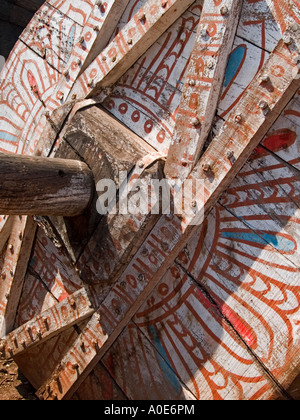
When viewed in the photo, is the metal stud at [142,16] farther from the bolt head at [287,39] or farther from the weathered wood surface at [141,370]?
the weathered wood surface at [141,370]

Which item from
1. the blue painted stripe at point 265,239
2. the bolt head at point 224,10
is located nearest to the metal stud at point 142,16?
the bolt head at point 224,10

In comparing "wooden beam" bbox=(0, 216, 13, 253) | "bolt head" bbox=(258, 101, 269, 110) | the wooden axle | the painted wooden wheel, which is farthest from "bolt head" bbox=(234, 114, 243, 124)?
"wooden beam" bbox=(0, 216, 13, 253)

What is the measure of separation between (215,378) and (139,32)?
2007 mm

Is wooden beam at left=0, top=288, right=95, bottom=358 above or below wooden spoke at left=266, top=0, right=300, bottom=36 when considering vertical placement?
below

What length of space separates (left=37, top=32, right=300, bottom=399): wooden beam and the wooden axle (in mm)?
494

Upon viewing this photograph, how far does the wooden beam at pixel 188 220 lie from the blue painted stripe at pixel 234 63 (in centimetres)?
21

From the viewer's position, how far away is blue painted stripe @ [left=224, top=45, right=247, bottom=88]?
2627mm

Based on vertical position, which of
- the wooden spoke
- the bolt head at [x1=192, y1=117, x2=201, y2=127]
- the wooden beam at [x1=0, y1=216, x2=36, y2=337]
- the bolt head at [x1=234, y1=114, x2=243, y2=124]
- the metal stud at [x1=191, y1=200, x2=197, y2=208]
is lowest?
the wooden beam at [x1=0, y1=216, x2=36, y2=337]

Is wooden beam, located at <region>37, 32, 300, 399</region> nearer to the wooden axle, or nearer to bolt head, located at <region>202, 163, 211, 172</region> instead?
Result: bolt head, located at <region>202, 163, 211, 172</region>

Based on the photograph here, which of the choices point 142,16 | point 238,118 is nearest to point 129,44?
point 142,16

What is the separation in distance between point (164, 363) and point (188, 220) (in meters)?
0.84

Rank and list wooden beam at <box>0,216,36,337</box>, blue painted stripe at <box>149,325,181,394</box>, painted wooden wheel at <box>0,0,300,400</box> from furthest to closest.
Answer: wooden beam at <box>0,216,36,337</box>
blue painted stripe at <box>149,325,181,394</box>
painted wooden wheel at <box>0,0,300,400</box>

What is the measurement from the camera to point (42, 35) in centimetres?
369

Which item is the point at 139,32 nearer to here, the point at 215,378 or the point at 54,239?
the point at 54,239
